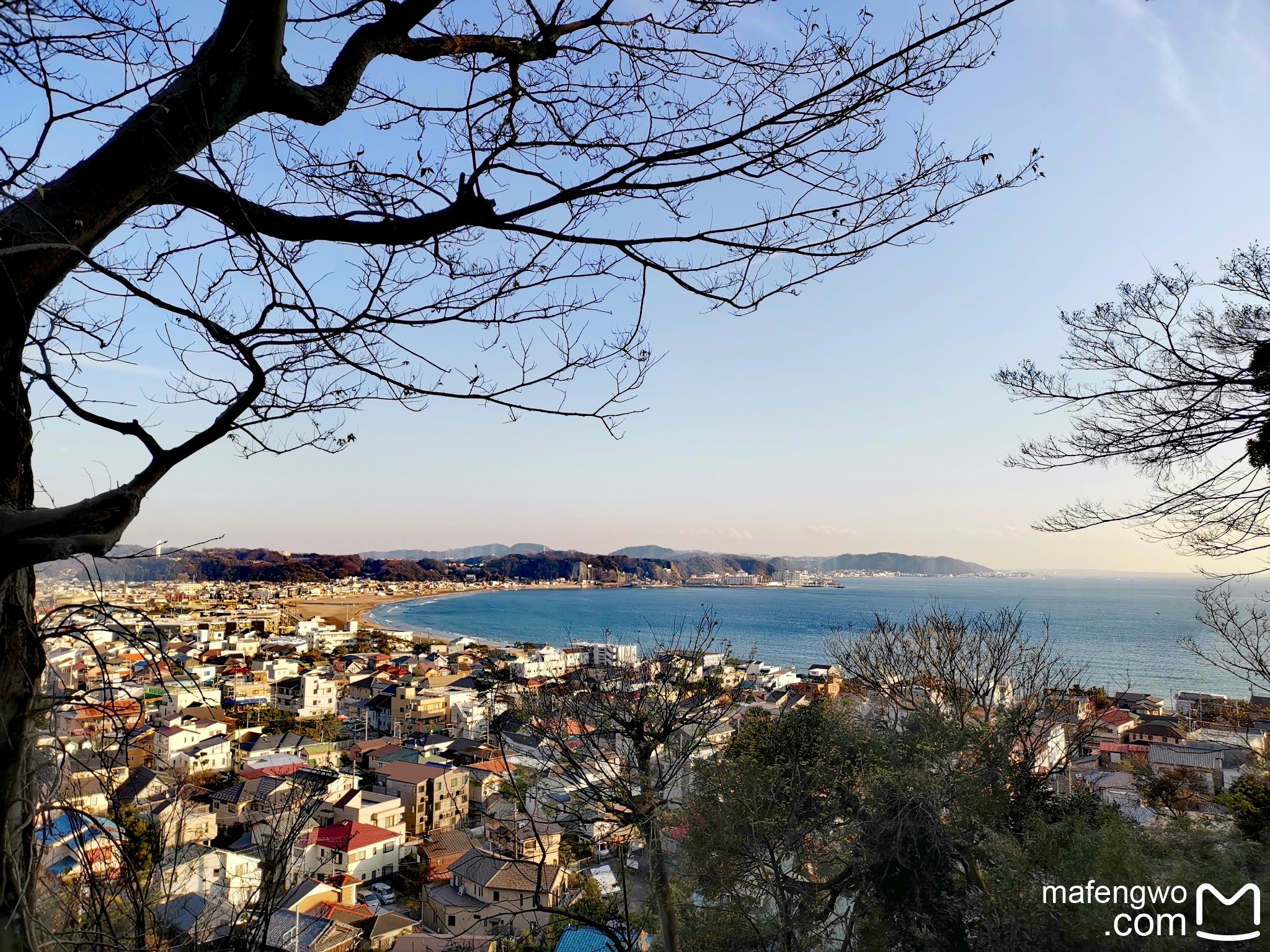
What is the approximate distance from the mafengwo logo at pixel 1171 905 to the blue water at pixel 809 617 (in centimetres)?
284

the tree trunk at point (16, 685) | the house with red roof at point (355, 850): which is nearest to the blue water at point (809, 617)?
the house with red roof at point (355, 850)

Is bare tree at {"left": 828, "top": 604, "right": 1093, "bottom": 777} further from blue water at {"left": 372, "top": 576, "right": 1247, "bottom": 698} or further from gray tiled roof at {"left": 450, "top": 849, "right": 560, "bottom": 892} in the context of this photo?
gray tiled roof at {"left": 450, "top": 849, "right": 560, "bottom": 892}

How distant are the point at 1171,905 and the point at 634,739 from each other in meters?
3.13

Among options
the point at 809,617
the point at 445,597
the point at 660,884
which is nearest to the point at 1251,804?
the point at 660,884

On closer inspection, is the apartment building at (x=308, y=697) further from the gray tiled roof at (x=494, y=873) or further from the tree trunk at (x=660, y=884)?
the tree trunk at (x=660, y=884)

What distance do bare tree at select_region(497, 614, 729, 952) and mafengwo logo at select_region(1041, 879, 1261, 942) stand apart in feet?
8.05

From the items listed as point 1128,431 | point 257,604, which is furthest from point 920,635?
point 257,604

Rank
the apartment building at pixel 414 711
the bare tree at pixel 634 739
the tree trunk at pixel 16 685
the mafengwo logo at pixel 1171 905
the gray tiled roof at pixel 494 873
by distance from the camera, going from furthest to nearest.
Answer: the apartment building at pixel 414 711, the gray tiled roof at pixel 494 873, the bare tree at pixel 634 739, the mafengwo logo at pixel 1171 905, the tree trunk at pixel 16 685

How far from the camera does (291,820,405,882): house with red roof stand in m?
9.96

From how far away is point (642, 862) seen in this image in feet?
18.8

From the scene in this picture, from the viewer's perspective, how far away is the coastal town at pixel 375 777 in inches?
47.4

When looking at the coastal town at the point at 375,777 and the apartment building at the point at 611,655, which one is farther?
the apartment building at the point at 611,655

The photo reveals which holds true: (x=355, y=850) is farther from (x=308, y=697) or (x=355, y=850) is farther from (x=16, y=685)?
(x=308, y=697)

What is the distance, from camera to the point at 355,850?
1027 centimetres
